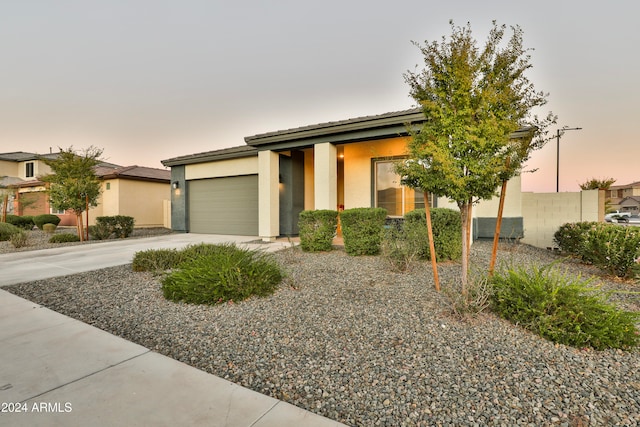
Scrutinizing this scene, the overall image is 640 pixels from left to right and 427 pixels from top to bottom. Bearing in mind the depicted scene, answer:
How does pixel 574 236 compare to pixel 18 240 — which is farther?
pixel 18 240

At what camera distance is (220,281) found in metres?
3.96

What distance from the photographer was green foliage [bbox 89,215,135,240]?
38.3 ft

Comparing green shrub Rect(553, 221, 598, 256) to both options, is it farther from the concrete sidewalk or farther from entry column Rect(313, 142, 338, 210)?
the concrete sidewalk

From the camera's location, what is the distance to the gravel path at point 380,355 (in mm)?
1840

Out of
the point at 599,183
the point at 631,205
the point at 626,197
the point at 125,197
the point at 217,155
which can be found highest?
the point at 217,155

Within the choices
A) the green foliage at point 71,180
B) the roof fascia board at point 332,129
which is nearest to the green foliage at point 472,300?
the roof fascia board at point 332,129

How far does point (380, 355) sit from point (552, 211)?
9.49 metres

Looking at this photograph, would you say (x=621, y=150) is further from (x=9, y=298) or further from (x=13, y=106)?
(x=13, y=106)

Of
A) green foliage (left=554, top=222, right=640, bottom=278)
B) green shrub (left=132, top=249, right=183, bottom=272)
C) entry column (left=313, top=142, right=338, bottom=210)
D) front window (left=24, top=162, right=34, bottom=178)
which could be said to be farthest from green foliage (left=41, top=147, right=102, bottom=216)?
front window (left=24, top=162, right=34, bottom=178)

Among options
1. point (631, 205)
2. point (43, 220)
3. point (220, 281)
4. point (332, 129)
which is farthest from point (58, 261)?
point (631, 205)

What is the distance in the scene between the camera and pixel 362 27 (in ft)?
31.9

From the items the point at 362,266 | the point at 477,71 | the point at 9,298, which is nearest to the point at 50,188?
the point at 9,298

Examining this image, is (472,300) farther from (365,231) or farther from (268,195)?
(268,195)

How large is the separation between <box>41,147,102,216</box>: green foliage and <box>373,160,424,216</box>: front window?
11782mm
